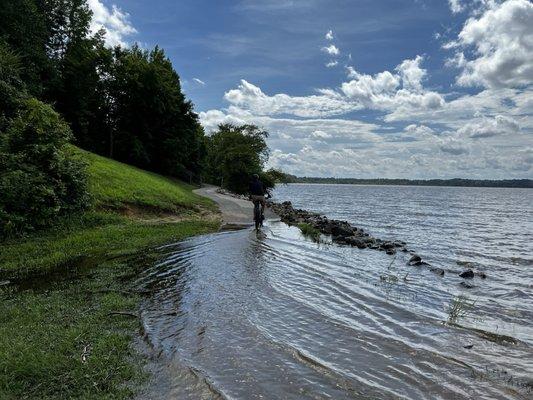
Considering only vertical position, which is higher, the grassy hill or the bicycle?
the bicycle

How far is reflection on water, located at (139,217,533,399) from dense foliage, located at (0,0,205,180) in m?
43.8

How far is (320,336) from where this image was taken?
704cm

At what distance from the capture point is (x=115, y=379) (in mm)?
4965

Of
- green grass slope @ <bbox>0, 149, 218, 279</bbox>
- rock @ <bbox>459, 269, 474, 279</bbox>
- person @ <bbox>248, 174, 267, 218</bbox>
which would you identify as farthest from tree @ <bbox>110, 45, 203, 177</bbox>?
rock @ <bbox>459, 269, 474, 279</bbox>

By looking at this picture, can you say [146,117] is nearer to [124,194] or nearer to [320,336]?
[124,194]

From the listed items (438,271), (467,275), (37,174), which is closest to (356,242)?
(438,271)

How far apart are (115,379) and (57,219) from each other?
12.2m

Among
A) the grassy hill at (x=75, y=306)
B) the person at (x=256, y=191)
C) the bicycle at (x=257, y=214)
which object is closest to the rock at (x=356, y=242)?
Answer: the bicycle at (x=257, y=214)

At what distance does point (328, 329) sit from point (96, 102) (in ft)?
182

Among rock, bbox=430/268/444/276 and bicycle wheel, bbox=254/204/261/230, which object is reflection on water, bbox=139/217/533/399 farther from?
bicycle wheel, bbox=254/204/261/230

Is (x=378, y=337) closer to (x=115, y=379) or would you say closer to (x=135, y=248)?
(x=115, y=379)

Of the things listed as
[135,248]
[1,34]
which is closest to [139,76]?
[1,34]

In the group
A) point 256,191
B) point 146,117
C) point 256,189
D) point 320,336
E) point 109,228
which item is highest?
point 146,117

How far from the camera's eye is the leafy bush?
13.8m
